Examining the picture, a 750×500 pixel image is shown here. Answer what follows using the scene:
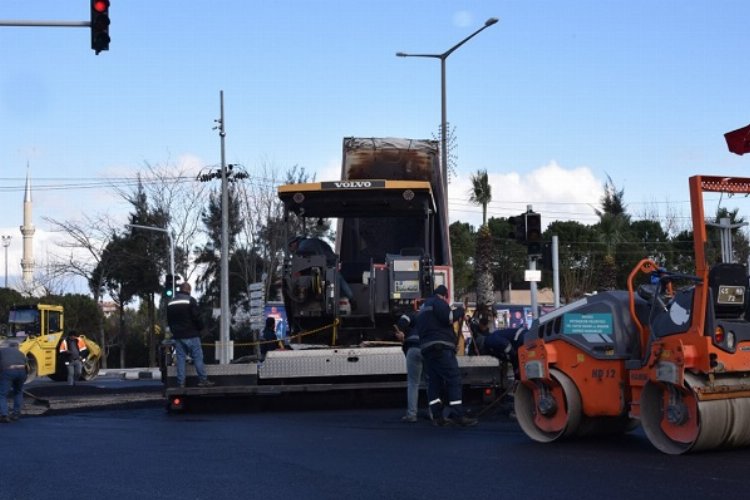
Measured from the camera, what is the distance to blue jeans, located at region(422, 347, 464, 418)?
12500 mm

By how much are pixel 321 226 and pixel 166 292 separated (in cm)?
1824

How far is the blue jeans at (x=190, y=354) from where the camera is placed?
49.1ft

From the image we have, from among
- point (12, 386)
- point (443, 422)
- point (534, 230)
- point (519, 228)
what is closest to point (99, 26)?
point (12, 386)

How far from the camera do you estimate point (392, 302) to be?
15.0 metres

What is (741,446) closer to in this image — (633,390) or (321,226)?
(633,390)

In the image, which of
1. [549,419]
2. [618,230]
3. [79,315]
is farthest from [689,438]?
[79,315]

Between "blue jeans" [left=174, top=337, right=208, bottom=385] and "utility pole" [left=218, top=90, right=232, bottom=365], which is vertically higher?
"utility pole" [left=218, top=90, right=232, bottom=365]

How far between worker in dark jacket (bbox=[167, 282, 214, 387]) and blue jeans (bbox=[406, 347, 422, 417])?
307cm

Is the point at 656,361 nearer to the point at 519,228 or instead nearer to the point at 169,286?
the point at 519,228

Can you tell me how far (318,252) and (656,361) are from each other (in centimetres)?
672

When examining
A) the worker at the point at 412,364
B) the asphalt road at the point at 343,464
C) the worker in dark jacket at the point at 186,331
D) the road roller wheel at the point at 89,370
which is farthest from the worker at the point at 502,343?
the road roller wheel at the point at 89,370

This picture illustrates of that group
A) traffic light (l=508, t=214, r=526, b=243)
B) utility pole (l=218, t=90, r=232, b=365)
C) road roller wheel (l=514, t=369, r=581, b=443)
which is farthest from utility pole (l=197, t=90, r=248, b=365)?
road roller wheel (l=514, t=369, r=581, b=443)

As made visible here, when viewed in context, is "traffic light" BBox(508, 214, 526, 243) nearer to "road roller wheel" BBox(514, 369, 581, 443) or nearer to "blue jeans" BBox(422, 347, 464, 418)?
"blue jeans" BBox(422, 347, 464, 418)

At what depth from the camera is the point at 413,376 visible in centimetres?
1353
